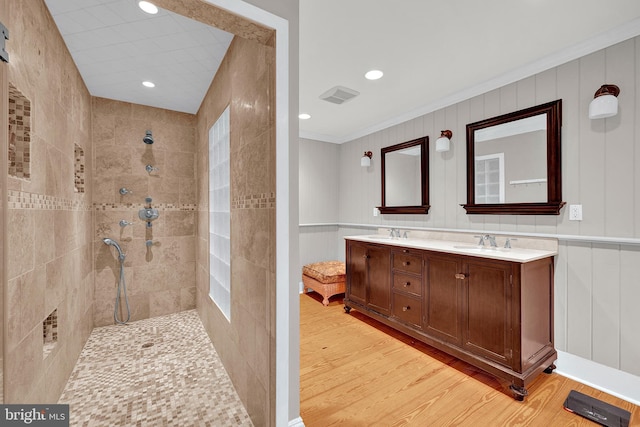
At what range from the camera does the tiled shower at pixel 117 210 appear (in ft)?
4.27

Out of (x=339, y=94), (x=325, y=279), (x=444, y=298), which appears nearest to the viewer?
(x=444, y=298)

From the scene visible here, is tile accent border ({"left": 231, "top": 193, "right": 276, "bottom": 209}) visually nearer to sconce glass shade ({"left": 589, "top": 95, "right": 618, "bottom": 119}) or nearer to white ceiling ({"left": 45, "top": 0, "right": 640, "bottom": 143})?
white ceiling ({"left": 45, "top": 0, "right": 640, "bottom": 143})

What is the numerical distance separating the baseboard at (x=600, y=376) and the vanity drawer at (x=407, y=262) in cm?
118

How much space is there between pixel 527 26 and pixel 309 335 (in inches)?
119

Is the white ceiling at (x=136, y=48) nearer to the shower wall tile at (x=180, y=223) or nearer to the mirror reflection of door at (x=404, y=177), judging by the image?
the shower wall tile at (x=180, y=223)

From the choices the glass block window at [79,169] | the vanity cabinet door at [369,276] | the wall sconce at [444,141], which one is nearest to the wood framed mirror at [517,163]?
the wall sconce at [444,141]

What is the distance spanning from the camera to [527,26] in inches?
69.9

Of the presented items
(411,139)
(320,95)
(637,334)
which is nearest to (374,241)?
(411,139)

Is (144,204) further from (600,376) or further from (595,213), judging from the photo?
(600,376)

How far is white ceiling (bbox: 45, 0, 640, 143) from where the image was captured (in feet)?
5.35

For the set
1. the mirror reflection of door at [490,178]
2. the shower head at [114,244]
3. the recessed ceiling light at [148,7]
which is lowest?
the shower head at [114,244]

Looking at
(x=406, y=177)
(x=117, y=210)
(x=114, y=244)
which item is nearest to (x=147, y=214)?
(x=117, y=210)

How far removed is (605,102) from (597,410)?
195cm

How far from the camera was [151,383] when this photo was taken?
1.96 m
